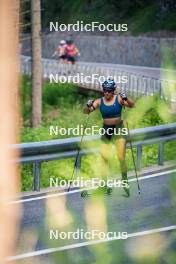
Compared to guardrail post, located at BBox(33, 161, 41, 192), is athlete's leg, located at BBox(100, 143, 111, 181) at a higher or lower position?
higher

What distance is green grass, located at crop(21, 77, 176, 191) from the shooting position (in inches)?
95.3

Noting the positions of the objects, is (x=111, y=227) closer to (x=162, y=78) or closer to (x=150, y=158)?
(x=162, y=78)

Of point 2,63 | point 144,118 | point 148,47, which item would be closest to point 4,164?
point 2,63

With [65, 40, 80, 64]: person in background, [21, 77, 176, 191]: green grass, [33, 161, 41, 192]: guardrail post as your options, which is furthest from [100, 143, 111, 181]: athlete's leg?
[65, 40, 80, 64]: person in background

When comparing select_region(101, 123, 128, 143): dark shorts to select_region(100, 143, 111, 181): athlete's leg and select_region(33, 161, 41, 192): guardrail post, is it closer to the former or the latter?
select_region(100, 143, 111, 181): athlete's leg

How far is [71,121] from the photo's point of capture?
17.3 m

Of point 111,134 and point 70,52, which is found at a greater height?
point 111,134

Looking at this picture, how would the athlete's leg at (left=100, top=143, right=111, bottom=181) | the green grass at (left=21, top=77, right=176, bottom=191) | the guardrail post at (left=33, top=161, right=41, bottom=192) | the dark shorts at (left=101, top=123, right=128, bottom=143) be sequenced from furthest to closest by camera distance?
the guardrail post at (left=33, top=161, right=41, bottom=192) < the dark shorts at (left=101, top=123, right=128, bottom=143) < the athlete's leg at (left=100, top=143, right=111, bottom=181) < the green grass at (left=21, top=77, right=176, bottom=191)

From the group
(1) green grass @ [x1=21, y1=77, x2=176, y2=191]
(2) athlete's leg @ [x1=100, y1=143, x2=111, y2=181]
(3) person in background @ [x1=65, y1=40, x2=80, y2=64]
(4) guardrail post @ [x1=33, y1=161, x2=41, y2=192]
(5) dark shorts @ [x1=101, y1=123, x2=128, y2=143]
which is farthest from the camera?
(3) person in background @ [x1=65, y1=40, x2=80, y2=64]

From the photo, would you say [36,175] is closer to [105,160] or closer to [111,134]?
[111,134]

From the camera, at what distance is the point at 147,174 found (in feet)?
36.9

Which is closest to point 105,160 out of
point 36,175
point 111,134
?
point 111,134

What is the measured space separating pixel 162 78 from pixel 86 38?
47.0 m

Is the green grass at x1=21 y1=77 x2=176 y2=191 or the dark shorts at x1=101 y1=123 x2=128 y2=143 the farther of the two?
the dark shorts at x1=101 y1=123 x2=128 y2=143
